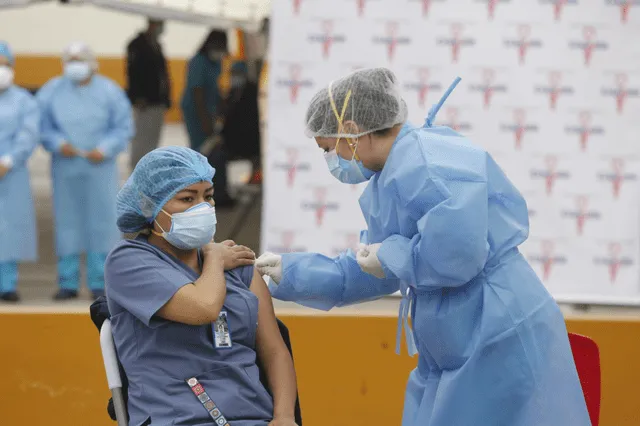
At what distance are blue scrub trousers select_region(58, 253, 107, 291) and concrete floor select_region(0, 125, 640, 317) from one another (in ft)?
0.36

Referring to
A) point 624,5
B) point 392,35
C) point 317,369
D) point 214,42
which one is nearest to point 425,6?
point 392,35

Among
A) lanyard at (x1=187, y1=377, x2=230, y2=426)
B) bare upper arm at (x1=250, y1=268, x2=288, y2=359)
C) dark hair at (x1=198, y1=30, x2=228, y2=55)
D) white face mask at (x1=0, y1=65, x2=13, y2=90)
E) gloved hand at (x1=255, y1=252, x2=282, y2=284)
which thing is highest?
dark hair at (x1=198, y1=30, x2=228, y2=55)

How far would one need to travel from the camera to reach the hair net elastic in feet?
9.20

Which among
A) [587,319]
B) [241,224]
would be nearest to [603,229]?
[587,319]

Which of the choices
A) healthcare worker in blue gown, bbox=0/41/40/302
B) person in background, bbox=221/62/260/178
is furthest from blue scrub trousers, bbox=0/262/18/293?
person in background, bbox=221/62/260/178

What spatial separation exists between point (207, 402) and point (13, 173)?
3734mm

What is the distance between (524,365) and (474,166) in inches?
20.6

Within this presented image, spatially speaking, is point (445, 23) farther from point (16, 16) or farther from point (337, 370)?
point (16, 16)

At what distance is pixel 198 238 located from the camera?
2.79 metres

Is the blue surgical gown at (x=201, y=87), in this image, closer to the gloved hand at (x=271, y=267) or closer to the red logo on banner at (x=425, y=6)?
the red logo on banner at (x=425, y=6)

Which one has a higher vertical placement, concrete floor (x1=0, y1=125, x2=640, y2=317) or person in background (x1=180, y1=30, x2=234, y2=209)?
person in background (x1=180, y1=30, x2=234, y2=209)

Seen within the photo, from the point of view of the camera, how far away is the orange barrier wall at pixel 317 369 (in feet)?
13.8

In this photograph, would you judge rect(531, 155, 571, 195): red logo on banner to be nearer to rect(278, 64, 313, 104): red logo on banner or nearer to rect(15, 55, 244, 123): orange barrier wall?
rect(278, 64, 313, 104): red logo on banner

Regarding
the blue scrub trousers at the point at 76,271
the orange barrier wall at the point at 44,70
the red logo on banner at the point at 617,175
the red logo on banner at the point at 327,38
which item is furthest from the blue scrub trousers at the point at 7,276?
the orange barrier wall at the point at 44,70
